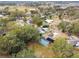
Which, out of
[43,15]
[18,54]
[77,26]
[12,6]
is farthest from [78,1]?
[18,54]

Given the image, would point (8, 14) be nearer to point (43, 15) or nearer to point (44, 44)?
point (43, 15)

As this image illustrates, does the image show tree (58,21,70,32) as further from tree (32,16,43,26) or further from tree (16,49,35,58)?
tree (16,49,35,58)

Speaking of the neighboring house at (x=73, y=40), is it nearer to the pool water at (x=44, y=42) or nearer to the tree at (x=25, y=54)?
the pool water at (x=44, y=42)

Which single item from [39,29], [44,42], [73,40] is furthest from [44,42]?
[73,40]

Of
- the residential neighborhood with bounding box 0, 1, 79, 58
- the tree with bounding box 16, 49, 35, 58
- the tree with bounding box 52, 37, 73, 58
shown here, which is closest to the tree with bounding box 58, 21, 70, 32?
the residential neighborhood with bounding box 0, 1, 79, 58

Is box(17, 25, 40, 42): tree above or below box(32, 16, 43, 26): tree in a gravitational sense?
below

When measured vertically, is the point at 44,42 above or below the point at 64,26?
below

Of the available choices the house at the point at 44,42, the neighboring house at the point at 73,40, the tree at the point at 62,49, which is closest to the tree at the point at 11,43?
the house at the point at 44,42

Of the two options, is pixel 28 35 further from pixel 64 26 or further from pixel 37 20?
pixel 64 26
